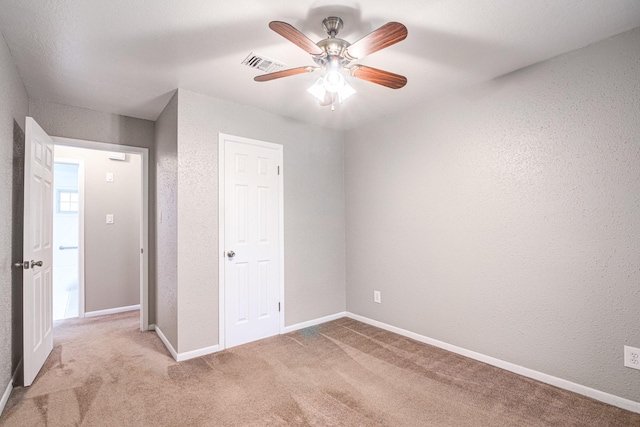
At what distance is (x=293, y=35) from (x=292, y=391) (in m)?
2.26

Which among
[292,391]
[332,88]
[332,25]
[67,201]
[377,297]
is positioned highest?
[332,25]

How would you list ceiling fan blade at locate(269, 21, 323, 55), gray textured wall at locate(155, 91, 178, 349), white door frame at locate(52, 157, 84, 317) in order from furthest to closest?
white door frame at locate(52, 157, 84, 317), gray textured wall at locate(155, 91, 178, 349), ceiling fan blade at locate(269, 21, 323, 55)

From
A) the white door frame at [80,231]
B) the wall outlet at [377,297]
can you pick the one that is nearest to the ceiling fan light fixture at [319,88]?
the wall outlet at [377,297]

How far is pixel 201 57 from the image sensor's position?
225 centimetres

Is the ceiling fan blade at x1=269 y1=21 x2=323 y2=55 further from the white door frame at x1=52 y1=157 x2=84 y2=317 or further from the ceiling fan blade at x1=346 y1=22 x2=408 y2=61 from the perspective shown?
the white door frame at x1=52 y1=157 x2=84 y2=317

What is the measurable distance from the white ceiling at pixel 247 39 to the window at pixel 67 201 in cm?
565

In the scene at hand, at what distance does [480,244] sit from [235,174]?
2.35 metres

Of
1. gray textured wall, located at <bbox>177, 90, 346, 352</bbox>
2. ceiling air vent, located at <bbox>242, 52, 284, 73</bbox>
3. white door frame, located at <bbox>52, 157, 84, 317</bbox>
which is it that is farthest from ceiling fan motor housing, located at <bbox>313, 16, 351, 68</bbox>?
white door frame, located at <bbox>52, 157, 84, 317</bbox>

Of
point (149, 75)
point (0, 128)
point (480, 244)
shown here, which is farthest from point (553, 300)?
point (0, 128)

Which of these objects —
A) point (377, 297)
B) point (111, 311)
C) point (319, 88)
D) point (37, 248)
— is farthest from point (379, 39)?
point (111, 311)

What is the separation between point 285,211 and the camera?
3471 mm

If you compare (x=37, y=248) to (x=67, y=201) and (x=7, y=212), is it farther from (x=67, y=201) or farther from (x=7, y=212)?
(x=67, y=201)

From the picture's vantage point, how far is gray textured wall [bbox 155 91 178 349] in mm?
2816

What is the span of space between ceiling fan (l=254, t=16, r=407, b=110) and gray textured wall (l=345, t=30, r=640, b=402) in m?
1.11
